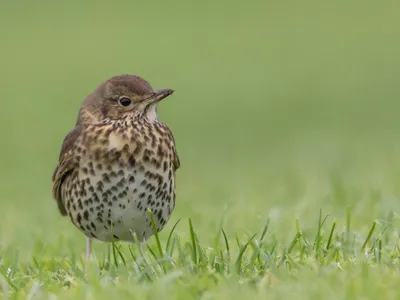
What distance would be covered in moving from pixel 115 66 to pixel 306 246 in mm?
21696

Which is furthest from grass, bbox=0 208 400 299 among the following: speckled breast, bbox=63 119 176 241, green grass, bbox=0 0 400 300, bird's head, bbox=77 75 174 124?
bird's head, bbox=77 75 174 124

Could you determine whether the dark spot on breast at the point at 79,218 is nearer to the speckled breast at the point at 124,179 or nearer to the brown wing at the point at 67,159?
the speckled breast at the point at 124,179

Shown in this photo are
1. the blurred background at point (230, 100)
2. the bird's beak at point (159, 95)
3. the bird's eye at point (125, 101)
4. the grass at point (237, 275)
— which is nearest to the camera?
the grass at point (237, 275)

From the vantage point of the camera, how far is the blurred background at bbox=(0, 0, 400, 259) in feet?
33.1

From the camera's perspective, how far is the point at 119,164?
264 inches

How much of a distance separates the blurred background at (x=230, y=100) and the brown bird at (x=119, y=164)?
0.78 m

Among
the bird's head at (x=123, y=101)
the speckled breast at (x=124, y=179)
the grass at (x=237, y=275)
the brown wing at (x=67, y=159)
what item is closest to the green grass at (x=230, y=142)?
the grass at (x=237, y=275)

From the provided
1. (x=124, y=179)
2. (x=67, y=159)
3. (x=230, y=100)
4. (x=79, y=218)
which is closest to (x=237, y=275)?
(x=124, y=179)

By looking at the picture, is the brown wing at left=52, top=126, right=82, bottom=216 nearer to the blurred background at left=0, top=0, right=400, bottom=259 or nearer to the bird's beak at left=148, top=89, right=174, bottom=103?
the bird's beak at left=148, top=89, right=174, bottom=103

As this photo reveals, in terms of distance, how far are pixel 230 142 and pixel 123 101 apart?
1129cm

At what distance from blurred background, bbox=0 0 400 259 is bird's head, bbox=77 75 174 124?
100 centimetres

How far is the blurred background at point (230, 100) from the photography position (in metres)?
10.1

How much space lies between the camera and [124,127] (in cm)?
691

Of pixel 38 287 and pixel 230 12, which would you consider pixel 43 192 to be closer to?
pixel 38 287
